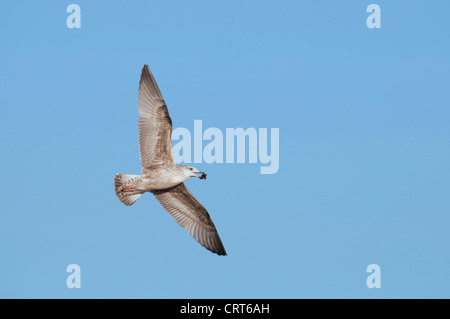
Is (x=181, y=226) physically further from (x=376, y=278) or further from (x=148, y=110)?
(x=376, y=278)

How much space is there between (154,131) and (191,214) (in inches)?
65.5

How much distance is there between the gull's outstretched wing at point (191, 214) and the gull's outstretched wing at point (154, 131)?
0.73 metres

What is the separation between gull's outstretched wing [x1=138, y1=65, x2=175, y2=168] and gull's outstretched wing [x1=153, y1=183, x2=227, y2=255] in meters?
0.73

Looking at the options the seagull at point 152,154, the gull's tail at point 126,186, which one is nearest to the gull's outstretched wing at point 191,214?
the seagull at point 152,154

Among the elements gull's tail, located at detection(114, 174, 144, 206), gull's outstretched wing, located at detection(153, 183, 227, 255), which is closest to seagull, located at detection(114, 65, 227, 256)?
gull's tail, located at detection(114, 174, 144, 206)

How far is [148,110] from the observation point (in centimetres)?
1109

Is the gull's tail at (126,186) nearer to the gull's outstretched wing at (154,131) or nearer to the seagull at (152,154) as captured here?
the seagull at (152,154)

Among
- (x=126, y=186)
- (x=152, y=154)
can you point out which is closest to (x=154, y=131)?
(x=152, y=154)

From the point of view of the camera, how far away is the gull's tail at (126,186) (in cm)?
1109

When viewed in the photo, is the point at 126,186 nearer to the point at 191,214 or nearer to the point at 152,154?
the point at 152,154

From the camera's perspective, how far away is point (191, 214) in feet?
39.5
